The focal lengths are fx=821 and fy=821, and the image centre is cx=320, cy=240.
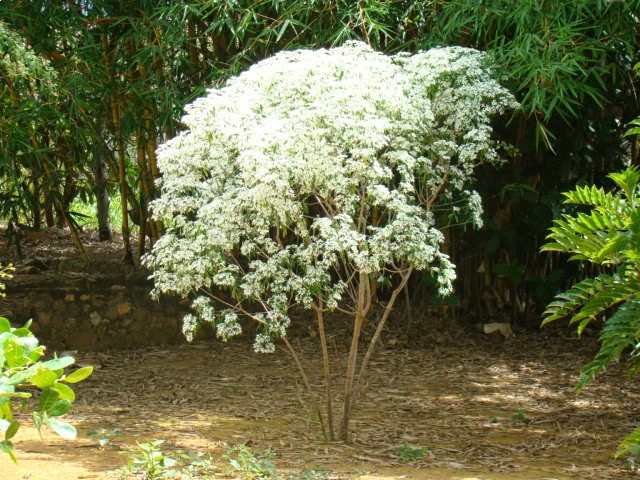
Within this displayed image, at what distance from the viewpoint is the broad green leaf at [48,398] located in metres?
1.60

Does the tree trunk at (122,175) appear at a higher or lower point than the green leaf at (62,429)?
higher

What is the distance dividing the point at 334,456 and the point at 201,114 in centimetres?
162

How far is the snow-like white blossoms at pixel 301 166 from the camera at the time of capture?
10.8ft

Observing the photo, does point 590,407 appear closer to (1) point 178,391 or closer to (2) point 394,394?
(2) point 394,394

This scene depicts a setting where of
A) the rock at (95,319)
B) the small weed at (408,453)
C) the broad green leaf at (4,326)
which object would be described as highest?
the broad green leaf at (4,326)

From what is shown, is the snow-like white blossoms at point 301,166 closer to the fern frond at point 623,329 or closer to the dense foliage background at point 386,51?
the fern frond at point 623,329

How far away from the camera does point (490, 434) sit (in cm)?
422

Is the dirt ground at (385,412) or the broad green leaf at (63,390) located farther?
the dirt ground at (385,412)

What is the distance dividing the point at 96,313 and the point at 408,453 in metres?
3.01

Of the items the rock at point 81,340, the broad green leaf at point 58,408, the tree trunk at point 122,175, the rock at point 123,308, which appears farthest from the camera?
the tree trunk at point 122,175

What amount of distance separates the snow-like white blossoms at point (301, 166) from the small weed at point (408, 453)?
2.59 ft

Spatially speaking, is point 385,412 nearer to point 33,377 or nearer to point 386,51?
point 386,51

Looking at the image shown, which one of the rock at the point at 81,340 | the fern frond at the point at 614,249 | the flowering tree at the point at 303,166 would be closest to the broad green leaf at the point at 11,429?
the flowering tree at the point at 303,166

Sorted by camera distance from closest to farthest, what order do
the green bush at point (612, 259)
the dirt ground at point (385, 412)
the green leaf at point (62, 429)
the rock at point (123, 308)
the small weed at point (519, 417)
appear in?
the green leaf at point (62, 429)
the green bush at point (612, 259)
the dirt ground at point (385, 412)
the small weed at point (519, 417)
the rock at point (123, 308)
